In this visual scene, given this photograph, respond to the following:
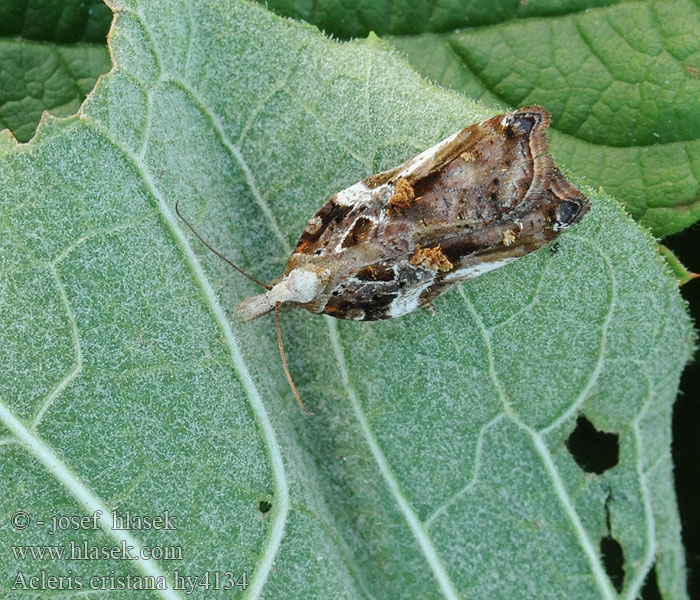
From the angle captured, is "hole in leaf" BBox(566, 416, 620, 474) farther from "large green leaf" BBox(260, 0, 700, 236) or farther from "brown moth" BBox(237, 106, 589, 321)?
"large green leaf" BBox(260, 0, 700, 236)

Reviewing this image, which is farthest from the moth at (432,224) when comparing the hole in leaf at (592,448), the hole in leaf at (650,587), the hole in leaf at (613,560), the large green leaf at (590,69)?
the hole in leaf at (650,587)

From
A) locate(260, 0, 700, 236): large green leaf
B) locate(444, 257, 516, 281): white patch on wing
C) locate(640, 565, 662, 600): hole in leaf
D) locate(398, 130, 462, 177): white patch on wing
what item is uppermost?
locate(260, 0, 700, 236): large green leaf

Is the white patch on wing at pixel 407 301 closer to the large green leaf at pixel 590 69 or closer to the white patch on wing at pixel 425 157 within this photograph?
the white patch on wing at pixel 425 157

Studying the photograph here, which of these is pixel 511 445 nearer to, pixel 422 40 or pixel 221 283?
pixel 221 283

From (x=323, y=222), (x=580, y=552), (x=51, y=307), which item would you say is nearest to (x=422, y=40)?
(x=323, y=222)

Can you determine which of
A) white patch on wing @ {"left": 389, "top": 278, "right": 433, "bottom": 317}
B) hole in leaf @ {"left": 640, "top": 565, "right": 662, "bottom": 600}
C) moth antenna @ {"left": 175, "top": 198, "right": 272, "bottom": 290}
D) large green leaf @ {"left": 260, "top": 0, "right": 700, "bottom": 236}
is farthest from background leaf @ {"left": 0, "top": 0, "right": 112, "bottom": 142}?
hole in leaf @ {"left": 640, "top": 565, "right": 662, "bottom": 600}

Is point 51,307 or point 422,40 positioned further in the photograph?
point 422,40
